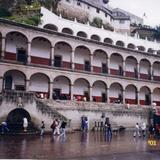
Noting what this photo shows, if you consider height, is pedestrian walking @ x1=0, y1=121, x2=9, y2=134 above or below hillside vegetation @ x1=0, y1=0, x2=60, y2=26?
below

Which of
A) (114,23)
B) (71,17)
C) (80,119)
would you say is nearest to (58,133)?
(80,119)

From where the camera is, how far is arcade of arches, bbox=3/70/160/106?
115 feet

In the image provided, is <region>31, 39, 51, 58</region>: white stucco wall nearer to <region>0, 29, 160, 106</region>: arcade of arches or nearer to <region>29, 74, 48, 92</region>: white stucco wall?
<region>0, 29, 160, 106</region>: arcade of arches

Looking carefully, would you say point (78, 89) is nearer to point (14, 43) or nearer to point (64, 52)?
point (64, 52)

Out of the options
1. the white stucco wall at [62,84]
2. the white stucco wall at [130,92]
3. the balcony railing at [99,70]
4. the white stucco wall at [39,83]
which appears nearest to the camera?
the white stucco wall at [39,83]

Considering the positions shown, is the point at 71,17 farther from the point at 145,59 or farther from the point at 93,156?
the point at 93,156

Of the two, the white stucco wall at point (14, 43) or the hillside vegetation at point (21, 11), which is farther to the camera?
the hillside vegetation at point (21, 11)

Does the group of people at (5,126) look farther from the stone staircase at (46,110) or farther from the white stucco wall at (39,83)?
the white stucco wall at (39,83)

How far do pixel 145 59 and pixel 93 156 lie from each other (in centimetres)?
3115

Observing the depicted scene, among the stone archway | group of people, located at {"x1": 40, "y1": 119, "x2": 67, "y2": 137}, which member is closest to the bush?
the stone archway

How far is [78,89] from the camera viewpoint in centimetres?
3972

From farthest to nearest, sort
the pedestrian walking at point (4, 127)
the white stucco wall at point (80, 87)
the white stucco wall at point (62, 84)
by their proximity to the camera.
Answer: the white stucco wall at point (80, 87) < the white stucco wall at point (62, 84) < the pedestrian walking at point (4, 127)

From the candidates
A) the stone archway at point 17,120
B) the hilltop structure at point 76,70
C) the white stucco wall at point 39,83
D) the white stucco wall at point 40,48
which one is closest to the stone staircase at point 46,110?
the hilltop structure at point 76,70

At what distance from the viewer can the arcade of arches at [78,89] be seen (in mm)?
35156
